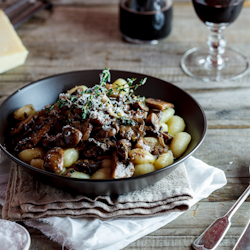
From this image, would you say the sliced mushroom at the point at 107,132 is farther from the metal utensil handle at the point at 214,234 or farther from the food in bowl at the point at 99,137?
the metal utensil handle at the point at 214,234

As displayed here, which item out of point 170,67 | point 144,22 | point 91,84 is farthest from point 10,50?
point 170,67

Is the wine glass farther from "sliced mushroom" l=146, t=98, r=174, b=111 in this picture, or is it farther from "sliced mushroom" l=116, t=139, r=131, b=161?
"sliced mushroom" l=116, t=139, r=131, b=161

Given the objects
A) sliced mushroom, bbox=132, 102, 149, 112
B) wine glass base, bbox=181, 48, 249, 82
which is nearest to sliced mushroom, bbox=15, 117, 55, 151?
sliced mushroom, bbox=132, 102, 149, 112

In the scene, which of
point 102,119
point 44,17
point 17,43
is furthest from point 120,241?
point 44,17

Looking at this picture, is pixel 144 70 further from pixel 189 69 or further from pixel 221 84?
pixel 221 84

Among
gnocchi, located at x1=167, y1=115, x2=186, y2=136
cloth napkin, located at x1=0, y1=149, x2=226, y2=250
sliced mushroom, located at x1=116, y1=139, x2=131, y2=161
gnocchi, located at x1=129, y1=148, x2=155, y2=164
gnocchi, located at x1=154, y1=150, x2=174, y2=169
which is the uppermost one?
sliced mushroom, located at x1=116, y1=139, x2=131, y2=161

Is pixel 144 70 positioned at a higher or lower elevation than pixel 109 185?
lower
